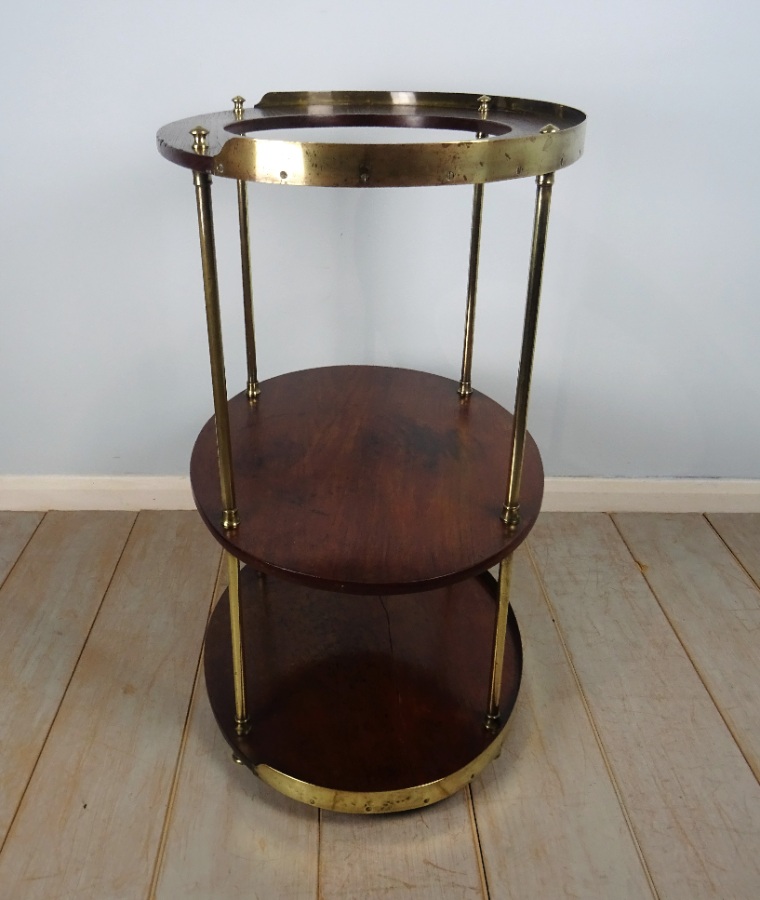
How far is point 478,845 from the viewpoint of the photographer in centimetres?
101

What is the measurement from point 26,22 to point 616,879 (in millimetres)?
1491

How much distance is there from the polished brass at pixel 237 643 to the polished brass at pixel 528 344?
1.10ft

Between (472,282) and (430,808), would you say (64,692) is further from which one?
(472,282)

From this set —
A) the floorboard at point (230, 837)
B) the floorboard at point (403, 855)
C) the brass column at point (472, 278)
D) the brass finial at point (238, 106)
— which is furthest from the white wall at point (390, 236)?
the floorboard at point (403, 855)

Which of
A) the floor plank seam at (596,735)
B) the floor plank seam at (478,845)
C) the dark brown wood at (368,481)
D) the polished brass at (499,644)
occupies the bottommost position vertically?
the floor plank seam at (478,845)

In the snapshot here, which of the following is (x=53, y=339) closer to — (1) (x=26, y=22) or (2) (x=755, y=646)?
(1) (x=26, y=22)

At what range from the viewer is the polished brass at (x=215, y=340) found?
0.73 m

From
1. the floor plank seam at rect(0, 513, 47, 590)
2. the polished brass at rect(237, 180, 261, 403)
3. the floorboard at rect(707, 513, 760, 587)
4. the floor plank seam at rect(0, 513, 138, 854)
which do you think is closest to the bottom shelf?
the floor plank seam at rect(0, 513, 138, 854)

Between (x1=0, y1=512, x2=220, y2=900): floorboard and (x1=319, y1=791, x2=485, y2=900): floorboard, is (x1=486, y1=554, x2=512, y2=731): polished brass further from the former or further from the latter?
(x1=0, y1=512, x2=220, y2=900): floorboard

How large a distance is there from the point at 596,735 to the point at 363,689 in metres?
0.36

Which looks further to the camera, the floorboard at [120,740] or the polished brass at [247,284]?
the polished brass at [247,284]

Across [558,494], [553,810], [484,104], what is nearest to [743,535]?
[558,494]

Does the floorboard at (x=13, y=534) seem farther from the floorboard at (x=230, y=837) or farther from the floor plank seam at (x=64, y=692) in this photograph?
the floorboard at (x=230, y=837)

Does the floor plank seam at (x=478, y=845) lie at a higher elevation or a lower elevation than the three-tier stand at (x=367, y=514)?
lower
